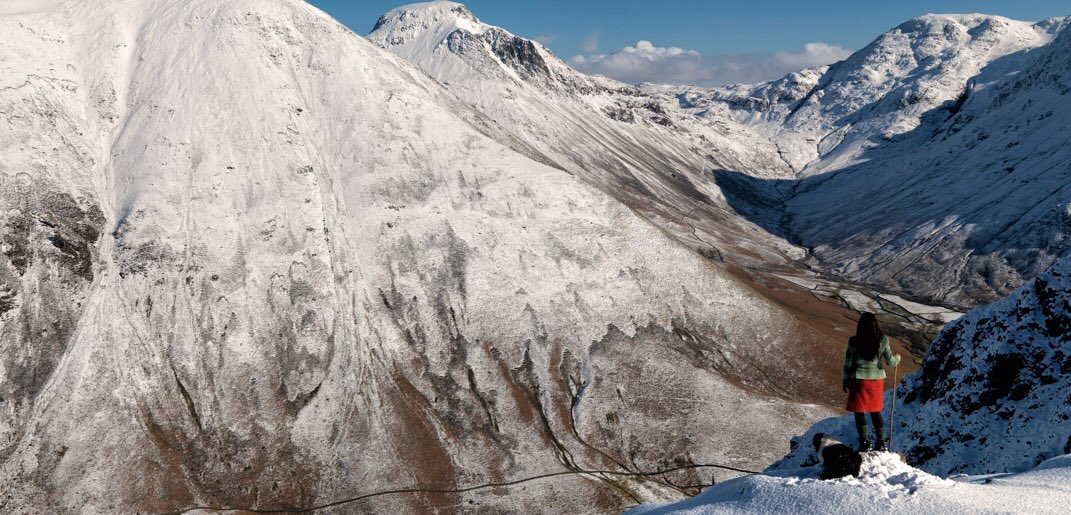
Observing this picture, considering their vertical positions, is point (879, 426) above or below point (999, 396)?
above

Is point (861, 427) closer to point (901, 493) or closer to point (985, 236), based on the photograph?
point (901, 493)

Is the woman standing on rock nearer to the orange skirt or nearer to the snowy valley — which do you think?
the orange skirt

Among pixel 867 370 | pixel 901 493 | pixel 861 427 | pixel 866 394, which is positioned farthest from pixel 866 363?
pixel 901 493

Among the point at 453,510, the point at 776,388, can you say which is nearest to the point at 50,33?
the point at 453,510

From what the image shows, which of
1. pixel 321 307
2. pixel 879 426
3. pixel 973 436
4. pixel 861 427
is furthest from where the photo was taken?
pixel 321 307

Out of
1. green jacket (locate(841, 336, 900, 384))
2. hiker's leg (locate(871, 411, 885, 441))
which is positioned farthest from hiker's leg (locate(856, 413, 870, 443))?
green jacket (locate(841, 336, 900, 384))

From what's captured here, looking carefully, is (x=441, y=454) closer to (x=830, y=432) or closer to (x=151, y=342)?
(x=151, y=342)

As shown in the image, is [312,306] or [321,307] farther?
[321,307]
